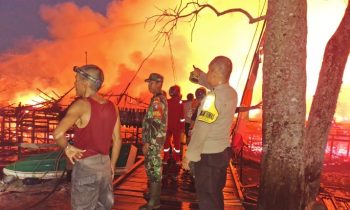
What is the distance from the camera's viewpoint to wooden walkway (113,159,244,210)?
20.6ft

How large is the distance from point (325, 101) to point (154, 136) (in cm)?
293

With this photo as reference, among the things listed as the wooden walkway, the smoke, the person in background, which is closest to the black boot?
the wooden walkway

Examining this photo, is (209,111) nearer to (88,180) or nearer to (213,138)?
(213,138)

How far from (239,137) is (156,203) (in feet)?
9.65

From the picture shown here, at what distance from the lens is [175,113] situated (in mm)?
8867

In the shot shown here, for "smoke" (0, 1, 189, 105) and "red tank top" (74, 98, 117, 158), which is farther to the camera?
"smoke" (0, 1, 189, 105)

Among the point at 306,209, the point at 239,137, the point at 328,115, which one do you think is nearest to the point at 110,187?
the point at 306,209

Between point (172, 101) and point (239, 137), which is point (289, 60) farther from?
point (172, 101)

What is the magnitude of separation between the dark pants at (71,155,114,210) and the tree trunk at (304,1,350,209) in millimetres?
3655

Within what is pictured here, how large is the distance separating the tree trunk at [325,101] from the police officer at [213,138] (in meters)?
2.52

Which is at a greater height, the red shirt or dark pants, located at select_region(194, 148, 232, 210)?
A: the red shirt

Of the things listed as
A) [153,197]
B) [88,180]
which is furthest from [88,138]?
[153,197]

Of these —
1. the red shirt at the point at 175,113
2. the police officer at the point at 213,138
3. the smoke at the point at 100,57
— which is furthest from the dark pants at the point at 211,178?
the smoke at the point at 100,57

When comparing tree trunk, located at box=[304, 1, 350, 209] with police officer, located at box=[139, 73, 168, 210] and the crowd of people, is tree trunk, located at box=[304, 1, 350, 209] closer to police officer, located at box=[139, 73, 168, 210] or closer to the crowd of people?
police officer, located at box=[139, 73, 168, 210]
